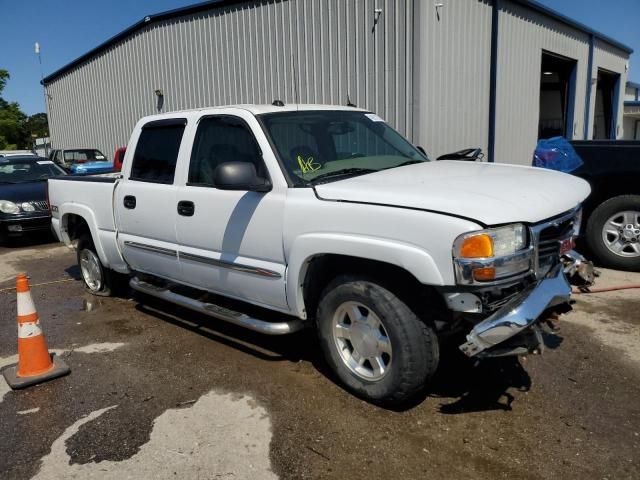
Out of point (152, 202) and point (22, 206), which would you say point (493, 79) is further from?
point (22, 206)

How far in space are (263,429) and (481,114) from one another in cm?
944

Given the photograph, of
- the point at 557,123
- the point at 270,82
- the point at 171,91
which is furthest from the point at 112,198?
the point at 557,123

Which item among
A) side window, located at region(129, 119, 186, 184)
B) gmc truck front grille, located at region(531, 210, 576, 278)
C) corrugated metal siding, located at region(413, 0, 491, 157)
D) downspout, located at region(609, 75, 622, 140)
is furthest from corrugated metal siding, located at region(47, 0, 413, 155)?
downspout, located at region(609, 75, 622, 140)

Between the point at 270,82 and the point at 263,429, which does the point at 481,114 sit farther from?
the point at 263,429

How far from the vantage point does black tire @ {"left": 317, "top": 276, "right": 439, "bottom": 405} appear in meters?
3.12

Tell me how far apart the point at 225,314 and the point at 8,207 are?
7329 millimetres

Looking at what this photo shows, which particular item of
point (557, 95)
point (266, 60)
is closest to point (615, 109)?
point (557, 95)

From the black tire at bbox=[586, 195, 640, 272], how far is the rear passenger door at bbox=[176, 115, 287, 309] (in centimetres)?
446

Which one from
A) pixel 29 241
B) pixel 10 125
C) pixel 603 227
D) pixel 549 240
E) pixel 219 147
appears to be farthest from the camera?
pixel 10 125

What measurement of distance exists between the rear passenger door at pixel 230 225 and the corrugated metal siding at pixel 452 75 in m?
5.67

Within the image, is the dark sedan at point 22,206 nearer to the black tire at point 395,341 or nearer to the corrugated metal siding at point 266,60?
the corrugated metal siding at point 266,60

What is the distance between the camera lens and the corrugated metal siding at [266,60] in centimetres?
942

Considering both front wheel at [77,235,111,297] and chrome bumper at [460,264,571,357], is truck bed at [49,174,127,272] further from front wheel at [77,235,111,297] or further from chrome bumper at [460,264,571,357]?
chrome bumper at [460,264,571,357]

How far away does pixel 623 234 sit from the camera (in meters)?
6.30
